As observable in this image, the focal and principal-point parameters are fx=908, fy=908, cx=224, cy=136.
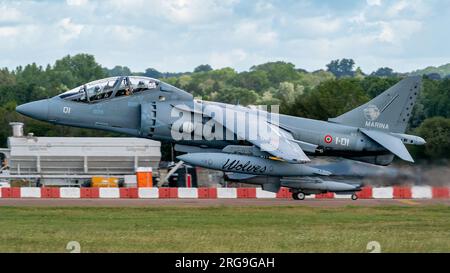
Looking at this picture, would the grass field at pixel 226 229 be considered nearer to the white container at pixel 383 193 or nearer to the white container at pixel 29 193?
the white container at pixel 383 193

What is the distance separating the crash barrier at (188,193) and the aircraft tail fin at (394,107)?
3.51 meters

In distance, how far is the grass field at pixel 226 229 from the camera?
1669 centimetres

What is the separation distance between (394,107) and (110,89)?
9039mm

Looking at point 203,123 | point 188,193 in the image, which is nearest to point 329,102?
point 188,193

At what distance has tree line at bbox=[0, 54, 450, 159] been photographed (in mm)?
52250

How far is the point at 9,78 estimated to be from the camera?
133 m

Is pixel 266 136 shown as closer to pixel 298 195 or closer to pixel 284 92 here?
pixel 298 195

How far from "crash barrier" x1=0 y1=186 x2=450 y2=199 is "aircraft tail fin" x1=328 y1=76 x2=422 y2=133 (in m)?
3.51

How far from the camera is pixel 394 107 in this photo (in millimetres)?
29062

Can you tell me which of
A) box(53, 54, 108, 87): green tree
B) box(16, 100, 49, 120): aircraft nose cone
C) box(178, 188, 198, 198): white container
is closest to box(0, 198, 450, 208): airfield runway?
box(16, 100, 49, 120): aircraft nose cone

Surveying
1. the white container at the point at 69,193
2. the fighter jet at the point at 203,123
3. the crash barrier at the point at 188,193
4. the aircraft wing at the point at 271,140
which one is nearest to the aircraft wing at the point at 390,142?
the fighter jet at the point at 203,123

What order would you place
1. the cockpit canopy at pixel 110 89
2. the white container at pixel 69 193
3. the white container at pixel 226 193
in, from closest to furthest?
the cockpit canopy at pixel 110 89, the white container at pixel 69 193, the white container at pixel 226 193

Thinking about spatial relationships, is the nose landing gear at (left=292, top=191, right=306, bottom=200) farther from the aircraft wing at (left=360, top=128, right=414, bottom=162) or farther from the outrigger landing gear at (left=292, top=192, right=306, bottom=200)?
the aircraft wing at (left=360, top=128, right=414, bottom=162)
